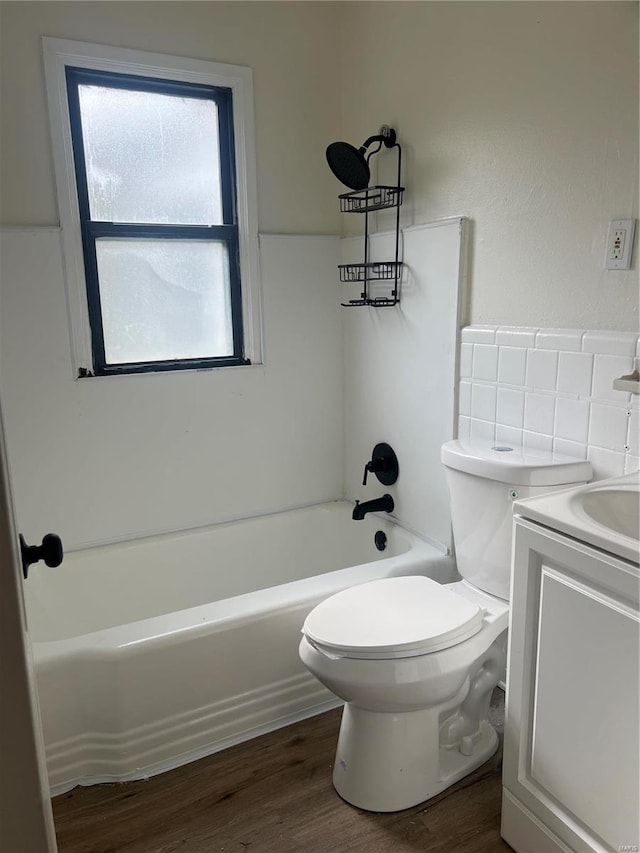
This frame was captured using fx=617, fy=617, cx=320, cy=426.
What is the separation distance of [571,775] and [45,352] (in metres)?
1.94

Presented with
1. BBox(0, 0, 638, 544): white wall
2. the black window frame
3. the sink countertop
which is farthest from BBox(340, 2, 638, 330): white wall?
the black window frame

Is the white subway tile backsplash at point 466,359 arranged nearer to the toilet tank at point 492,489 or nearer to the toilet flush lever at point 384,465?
the toilet tank at point 492,489

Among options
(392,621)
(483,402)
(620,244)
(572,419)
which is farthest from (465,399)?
(392,621)

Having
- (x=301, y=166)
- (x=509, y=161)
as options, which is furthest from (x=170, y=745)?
(x=301, y=166)

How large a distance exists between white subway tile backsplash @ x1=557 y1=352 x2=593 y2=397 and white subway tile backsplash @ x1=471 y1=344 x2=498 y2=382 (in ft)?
0.81

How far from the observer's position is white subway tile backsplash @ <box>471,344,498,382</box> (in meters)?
1.89

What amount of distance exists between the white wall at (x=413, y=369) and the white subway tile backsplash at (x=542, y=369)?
0.31 metres

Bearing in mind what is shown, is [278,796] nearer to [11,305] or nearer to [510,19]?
[11,305]

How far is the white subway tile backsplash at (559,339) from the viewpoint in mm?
1612

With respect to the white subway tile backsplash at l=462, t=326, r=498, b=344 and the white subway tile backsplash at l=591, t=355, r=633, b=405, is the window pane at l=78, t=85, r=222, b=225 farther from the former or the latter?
the white subway tile backsplash at l=591, t=355, r=633, b=405

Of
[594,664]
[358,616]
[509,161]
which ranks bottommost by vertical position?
[358,616]

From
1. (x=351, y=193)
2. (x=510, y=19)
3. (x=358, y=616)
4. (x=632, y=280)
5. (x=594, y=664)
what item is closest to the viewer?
(x=594, y=664)

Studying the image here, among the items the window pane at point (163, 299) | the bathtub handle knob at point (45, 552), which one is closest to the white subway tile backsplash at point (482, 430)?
the window pane at point (163, 299)

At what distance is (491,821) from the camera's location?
1522mm
